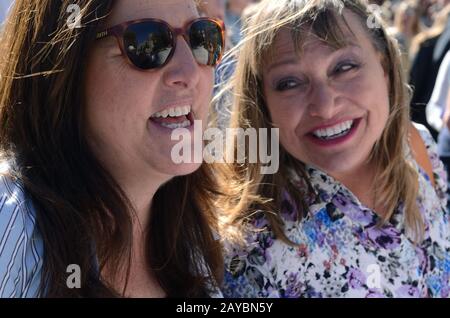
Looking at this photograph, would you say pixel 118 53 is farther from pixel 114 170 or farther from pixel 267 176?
pixel 267 176

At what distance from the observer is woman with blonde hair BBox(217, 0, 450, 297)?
1.73 meters

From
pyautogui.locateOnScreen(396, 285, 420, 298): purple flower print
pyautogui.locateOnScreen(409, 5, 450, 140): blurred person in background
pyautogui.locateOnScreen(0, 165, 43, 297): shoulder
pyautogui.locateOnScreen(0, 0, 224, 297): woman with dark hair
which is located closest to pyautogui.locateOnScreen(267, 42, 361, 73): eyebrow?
pyautogui.locateOnScreen(0, 0, 224, 297): woman with dark hair

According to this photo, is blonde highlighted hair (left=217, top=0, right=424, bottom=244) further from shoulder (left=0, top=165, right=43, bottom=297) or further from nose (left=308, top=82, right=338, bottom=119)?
shoulder (left=0, top=165, right=43, bottom=297)

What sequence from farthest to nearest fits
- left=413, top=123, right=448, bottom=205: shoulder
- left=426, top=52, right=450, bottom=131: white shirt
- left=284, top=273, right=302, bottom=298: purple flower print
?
left=426, top=52, right=450, bottom=131: white shirt
left=413, top=123, right=448, bottom=205: shoulder
left=284, top=273, right=302, bottom=298: purple flower print

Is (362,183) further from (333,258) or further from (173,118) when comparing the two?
(173,118)

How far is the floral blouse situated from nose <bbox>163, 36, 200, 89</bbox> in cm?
52

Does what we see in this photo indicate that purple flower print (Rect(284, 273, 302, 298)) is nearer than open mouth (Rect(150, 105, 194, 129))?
No

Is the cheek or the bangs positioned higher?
the bangs

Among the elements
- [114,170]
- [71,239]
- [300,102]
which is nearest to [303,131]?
[300,102]

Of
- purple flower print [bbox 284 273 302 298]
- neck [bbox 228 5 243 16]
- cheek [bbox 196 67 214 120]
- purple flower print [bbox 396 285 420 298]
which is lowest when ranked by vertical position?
purple flower print [bbox 396 285 420 298]

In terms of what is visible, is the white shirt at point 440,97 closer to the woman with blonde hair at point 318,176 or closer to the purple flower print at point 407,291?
the woman with blonde hair at point 318,176

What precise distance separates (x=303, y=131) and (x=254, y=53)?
27cm

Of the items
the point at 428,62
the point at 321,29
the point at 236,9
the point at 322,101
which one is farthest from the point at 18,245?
the point at 236,9

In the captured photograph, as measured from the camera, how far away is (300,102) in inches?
69.1
